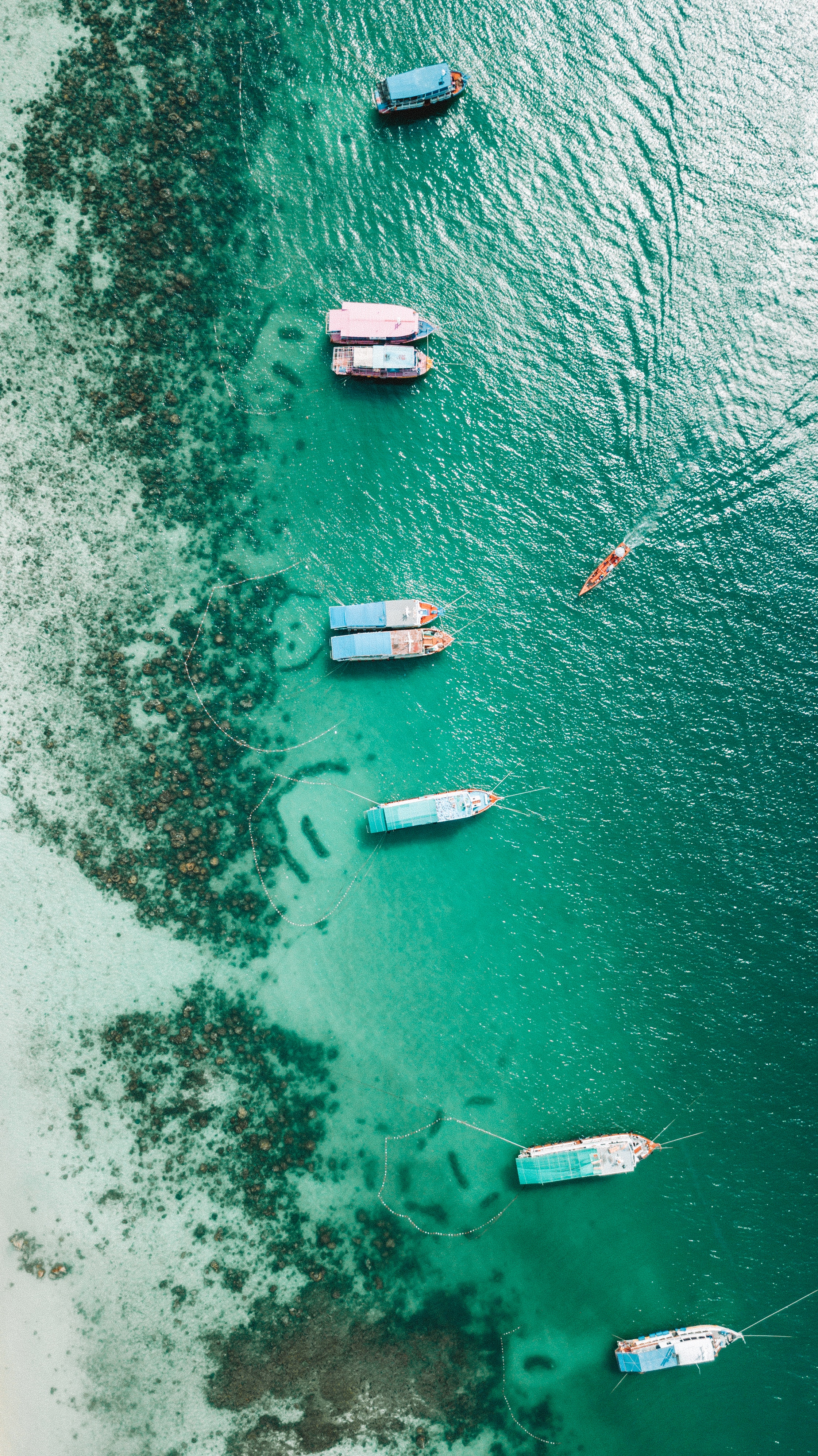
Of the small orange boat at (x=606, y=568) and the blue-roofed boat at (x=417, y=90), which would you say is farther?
the small orange boat at (x=606, y=568)

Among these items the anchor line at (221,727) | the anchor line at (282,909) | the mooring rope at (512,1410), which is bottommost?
the mooring rope at (512,1410)

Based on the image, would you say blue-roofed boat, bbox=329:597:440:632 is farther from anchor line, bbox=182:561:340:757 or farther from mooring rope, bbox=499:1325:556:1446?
mooring rope, bbox=499:1325:556:1446

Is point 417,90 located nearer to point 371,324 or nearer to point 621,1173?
point 371,324

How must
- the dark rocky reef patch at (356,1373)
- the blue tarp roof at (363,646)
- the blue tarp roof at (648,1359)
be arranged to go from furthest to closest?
the blue tarp roof at (363,646), the blue tarp roof at (648,1359), the dark rocky reef patch at (356,1373)

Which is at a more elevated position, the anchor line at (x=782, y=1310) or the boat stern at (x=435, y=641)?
the boat stern at (x=435, y=641)

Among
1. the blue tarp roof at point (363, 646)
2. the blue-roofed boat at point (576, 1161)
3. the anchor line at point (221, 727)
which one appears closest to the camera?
the blue-roofed boat at point (576, 1161)

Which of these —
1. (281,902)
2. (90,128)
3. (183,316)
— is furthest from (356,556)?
(90,128)

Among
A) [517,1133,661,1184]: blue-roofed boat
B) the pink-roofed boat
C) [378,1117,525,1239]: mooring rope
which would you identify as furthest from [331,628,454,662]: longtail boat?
[517,1133,661,1184]: blue-roofed boat

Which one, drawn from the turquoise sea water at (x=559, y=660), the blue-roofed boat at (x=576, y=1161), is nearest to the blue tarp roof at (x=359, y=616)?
the turquoise sea water at (x=559, y=660)

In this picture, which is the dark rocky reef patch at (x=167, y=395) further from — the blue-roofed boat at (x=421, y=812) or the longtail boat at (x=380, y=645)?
the blue-roofed boat at (x=421, y=812)
